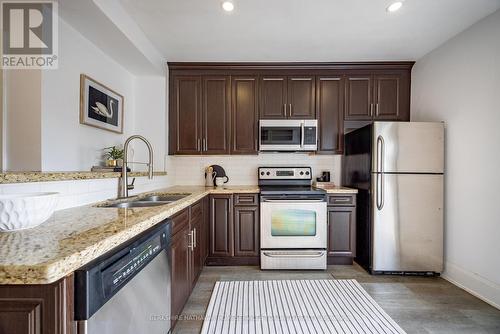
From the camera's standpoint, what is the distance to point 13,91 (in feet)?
5.86

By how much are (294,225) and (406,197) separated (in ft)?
3.99

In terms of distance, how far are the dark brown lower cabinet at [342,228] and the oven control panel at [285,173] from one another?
23.5 inches

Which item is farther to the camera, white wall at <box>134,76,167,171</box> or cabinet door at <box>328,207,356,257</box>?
white wall at <box>134,76,167,171</box>

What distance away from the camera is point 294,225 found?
272cm

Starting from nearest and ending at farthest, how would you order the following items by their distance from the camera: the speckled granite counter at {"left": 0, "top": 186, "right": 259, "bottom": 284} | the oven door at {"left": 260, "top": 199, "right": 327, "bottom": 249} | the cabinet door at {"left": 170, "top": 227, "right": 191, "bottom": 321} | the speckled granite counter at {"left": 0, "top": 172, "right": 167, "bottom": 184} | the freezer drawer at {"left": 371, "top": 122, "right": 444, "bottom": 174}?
the speckled granite counter at {"left": 0, "top": 186, "right": 259, "bottom": 284} → the speckled granite counter at {"left": 0, "top": 172, "right": 167, "bottom": 184} → the cabinet door at {"left": 170, "top": 227, "right": 191, "bottom": 321} → the freezer drawer at {"left": 371, "top": 122, "right": 444, "bottom": 174} → the oven door at {"left": 260, "top": 199, "right": 327, "bottom": 249}

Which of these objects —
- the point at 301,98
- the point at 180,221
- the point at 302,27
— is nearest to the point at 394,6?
the point at 302,27

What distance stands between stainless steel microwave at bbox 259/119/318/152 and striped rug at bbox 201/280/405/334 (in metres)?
1.57

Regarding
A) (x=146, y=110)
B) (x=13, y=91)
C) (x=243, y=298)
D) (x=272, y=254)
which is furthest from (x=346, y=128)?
(x=13, y=91)

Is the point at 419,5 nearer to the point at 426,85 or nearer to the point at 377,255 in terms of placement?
the point at 426,85

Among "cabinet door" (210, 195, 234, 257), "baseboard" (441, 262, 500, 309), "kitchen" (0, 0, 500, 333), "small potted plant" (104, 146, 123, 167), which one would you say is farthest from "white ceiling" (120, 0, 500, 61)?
"baseboard" (441, 262, 500, 309)

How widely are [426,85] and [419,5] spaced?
3.79 feet

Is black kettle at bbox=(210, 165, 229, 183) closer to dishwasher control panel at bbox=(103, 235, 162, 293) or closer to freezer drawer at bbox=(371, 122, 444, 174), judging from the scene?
freezer drawer at bbox=(371, 122, 444, 174)

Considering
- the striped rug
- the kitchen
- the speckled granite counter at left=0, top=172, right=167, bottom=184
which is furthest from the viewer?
the striped rug

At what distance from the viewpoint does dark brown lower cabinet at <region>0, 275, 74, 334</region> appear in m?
0.60
